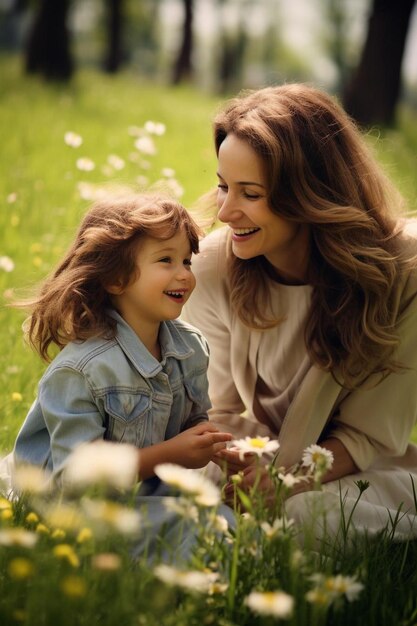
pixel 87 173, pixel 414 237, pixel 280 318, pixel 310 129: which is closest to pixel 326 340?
pixel 280 318

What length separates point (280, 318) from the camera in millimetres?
2928

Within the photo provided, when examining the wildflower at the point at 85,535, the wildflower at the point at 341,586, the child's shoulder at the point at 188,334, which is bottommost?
the wildflower at the point at 341,586

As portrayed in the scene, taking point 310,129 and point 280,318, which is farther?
point 280,318

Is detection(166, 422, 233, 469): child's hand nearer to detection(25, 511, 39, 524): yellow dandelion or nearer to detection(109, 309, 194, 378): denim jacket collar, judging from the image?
detection(109, 309, 194, 378): denim jacket collar

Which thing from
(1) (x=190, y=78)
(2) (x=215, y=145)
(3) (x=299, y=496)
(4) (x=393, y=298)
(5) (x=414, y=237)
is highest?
(1) (x=190, y=78)

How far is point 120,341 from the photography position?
241cm

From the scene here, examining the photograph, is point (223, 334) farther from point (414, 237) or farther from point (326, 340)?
point (414, 237)

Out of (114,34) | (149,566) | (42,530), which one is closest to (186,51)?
(114,34)

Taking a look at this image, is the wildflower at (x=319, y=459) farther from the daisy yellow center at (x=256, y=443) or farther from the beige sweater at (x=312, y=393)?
the beige sweater at (x=312, y=393)

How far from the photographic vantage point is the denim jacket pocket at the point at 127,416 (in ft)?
7.72

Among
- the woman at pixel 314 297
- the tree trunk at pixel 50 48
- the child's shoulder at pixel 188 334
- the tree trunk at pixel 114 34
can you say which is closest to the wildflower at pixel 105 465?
the woman at pixel 314 297

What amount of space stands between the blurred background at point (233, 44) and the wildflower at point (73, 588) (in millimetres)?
2195

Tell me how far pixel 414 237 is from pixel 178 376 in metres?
0.88

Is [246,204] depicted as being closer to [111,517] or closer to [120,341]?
[120,341]
